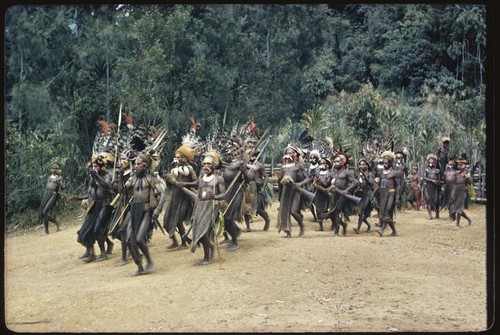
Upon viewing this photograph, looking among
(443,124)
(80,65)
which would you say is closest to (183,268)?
(80,65)

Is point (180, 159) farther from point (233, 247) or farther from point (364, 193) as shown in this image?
point (364, 193)

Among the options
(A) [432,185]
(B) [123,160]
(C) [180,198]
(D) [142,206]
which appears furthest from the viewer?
(A) [432,185]

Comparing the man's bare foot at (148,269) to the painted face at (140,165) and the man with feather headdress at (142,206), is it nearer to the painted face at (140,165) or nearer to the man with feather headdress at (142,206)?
the man with feather headdress at (142,206)

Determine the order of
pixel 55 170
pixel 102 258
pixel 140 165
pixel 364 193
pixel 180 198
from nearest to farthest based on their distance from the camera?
pixel 140 165 → pixel 102 258 → pixel 180 198 → pixel 55 170 → pixel 364 193

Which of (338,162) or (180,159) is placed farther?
(338,162)

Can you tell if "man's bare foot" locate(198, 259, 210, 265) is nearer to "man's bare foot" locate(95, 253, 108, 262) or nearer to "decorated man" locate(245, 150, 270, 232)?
"man's bare foot" locate(95, 253, 108, 262)

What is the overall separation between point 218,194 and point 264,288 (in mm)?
1884

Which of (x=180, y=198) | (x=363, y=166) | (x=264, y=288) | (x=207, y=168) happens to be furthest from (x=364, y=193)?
(x=264, y=288)

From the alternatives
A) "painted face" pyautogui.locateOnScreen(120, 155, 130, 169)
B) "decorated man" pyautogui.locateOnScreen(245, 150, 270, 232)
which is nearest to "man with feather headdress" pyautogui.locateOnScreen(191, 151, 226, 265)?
"painted face" pyautogui.locateOnScreen(120, 155, 130, 169)

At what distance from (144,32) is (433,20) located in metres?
5.76

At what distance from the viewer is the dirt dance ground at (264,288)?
7.52 meters

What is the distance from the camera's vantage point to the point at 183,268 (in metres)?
9.79

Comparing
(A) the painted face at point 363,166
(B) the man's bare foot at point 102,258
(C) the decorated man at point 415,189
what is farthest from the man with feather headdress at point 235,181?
(C) the decorated man at point 415,189

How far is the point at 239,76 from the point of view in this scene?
14.9m
